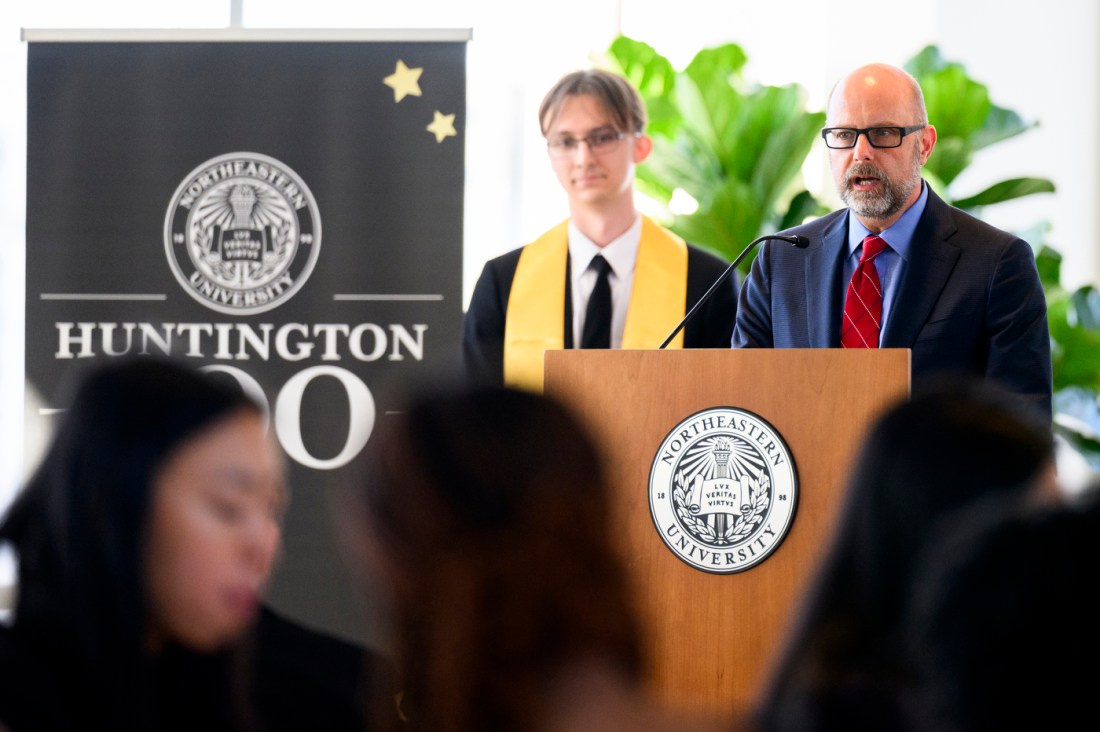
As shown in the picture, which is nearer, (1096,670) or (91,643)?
(1096,670)

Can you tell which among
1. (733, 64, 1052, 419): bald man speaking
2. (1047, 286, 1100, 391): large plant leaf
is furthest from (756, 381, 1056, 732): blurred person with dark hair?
(1047, 286, 1100, 391): large plant leaf

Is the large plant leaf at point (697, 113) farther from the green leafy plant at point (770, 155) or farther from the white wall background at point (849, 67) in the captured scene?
the white wall background at point (849, 67)

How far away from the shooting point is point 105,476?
134 centimetres

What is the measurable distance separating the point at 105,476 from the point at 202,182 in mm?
2702

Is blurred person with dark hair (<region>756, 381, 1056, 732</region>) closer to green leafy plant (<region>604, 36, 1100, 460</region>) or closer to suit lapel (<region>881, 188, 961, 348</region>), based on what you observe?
suit lapel (<region>881, 188, 961, 348</region>)

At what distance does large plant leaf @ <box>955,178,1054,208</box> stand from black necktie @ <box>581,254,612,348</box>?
2136 mm

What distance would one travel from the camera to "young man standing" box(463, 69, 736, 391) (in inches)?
133

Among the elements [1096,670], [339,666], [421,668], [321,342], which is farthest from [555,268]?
[1096,670]

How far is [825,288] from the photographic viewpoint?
9.18 ft

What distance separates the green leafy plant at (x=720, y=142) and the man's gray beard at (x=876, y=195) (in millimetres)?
2238

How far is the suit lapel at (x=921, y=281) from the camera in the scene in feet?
8.81

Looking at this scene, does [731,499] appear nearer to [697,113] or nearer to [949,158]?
[949,158]

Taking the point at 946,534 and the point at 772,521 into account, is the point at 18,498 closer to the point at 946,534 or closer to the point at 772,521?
the point at 946,534

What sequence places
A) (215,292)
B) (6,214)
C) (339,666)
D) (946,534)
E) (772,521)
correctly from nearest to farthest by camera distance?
(946,534) → (339,666) → (772,521) → (215,292) → (6,214)
